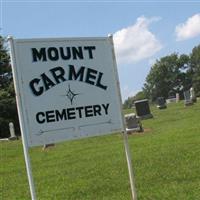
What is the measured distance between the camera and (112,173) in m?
11.1

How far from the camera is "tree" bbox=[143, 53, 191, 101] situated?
119 m

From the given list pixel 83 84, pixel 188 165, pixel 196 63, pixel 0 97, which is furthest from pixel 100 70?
pixel 196 63

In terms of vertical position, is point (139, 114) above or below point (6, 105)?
below

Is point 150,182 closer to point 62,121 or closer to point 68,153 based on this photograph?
point 62,121

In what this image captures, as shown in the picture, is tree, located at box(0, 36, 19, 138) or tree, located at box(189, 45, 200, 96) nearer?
tree, located at box(0, 36, 19, 138)

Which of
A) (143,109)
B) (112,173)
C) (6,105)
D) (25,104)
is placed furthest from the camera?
(6,105)

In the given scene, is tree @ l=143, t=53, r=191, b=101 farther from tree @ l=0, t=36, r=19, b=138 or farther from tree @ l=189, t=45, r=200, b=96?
tree @ l=0, t=36, r=19, b=138

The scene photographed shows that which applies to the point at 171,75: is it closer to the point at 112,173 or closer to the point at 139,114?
the point at 139,114

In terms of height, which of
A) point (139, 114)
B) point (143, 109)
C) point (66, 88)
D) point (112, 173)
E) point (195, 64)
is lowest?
point (112, 173)

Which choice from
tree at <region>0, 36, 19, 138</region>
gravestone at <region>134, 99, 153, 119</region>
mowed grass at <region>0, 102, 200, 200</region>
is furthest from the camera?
tree at <region>0, 36, 19, 138</region>

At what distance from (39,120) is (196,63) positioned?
116183mm

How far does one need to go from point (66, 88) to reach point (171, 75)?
11578 centimetres

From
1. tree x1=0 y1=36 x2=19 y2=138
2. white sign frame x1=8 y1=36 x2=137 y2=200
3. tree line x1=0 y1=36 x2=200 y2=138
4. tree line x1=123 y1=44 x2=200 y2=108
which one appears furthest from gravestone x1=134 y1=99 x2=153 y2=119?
tree line x1=123 y1=44 x2=200 y2=108

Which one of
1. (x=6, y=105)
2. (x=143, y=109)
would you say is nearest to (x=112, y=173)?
(x=143, y=109)
